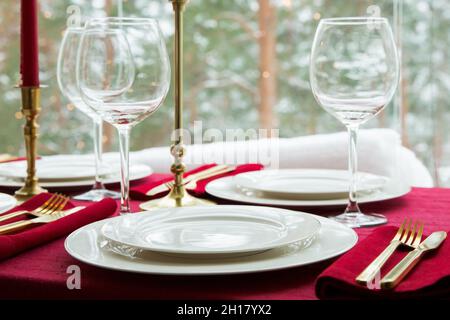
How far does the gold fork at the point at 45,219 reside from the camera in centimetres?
98

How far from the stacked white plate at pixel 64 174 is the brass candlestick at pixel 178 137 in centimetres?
24

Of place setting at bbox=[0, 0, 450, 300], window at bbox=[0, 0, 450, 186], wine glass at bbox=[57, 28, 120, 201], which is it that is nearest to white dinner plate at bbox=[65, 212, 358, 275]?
place setting at bbox=[0, 0, 450, 300]

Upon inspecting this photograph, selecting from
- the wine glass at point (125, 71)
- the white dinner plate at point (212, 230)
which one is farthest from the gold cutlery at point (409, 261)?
the wine glass at point (125, 71)

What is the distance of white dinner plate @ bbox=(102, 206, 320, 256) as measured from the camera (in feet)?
2.57

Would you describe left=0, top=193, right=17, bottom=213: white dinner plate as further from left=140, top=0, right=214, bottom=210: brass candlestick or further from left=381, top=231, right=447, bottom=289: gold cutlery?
left=381, top=231, right=447, bottom=289: gold cutlery

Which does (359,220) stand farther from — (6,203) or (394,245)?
(6,203)

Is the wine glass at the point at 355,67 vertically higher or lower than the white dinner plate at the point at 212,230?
higher

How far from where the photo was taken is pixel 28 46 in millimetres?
1309

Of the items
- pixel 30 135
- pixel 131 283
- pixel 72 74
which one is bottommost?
pixel 131 283

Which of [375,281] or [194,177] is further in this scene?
[194,177]

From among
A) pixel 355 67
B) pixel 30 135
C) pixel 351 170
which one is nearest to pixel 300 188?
pixel 351 170

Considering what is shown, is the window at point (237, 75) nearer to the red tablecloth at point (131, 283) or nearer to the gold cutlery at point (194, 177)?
the gold cutlery at point (194, 177)

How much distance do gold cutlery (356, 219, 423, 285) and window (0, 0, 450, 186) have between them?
3.19 meters

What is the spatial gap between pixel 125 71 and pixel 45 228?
0.27 m
